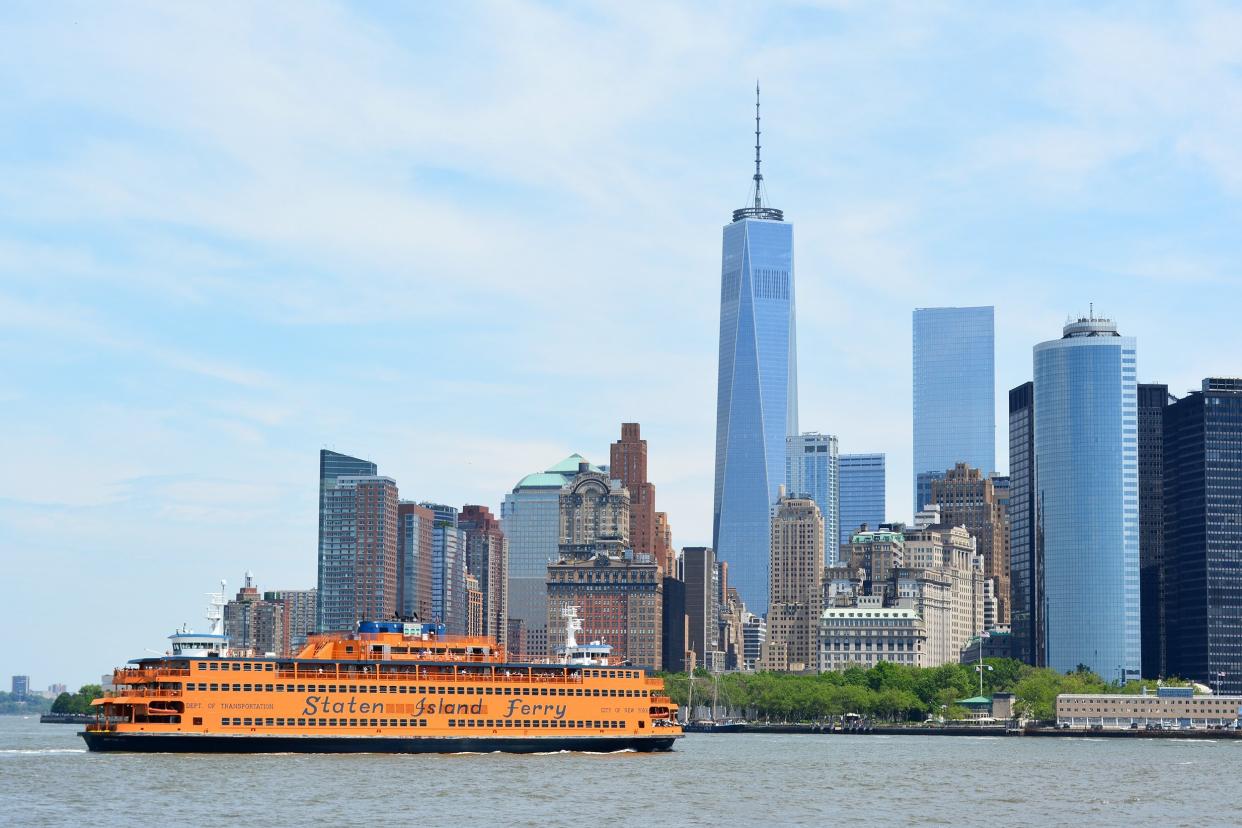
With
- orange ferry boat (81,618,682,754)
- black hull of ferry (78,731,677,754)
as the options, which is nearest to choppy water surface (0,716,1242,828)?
black hull of ferry (78,731,677,754)

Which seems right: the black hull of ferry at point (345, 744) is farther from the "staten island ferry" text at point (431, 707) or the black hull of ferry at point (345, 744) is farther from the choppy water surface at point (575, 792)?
the "staten island ferry" text at point (431, 707)

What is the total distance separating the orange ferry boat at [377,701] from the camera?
131 metres

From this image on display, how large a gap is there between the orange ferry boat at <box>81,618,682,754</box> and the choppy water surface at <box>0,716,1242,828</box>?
7.42 feet

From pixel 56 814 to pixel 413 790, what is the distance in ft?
68.2

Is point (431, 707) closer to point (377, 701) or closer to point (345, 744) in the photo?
point (377, 701)

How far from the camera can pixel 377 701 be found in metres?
136

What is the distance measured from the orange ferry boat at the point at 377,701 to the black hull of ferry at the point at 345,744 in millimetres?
96

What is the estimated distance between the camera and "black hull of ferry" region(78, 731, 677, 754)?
5128 inches

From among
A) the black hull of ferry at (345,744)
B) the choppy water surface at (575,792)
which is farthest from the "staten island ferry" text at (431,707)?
the choppy water surface at (575,792)

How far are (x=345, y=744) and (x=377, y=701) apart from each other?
390 centimetres

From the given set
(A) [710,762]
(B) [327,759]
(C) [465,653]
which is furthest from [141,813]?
(A) [710,762]

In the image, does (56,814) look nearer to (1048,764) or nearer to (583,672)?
(583,672)

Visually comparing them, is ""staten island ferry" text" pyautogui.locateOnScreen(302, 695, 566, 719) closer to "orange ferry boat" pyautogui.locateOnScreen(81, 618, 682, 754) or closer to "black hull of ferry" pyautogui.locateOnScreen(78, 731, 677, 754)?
"orange ferry boat" pyautogui.locateOnScreen(81, 618, 682, 754)

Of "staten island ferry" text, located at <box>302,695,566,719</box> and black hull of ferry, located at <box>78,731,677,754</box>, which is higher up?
"staten island ferry" text, located at <box>302,695,566,719</box>
